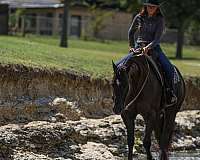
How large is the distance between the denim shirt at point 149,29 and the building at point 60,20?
4548cm

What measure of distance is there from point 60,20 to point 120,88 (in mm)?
51638

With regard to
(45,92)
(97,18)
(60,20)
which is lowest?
(60,20)

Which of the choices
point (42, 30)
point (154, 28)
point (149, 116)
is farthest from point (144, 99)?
point (42, 30)

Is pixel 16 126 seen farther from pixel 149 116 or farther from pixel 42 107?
pixel 149 116

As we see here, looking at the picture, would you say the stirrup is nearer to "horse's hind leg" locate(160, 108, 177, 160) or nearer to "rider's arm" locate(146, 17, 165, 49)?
A: "horse's hind leg" locate(160, 108, 177, 160)

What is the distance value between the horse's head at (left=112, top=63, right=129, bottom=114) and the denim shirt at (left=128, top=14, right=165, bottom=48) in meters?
1.16

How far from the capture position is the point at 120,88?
1248 centimetres

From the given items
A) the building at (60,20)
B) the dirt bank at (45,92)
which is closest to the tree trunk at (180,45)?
the building at (60,20)

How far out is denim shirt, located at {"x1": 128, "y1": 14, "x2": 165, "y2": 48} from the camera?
1338 cm

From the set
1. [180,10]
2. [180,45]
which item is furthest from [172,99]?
[180,45]

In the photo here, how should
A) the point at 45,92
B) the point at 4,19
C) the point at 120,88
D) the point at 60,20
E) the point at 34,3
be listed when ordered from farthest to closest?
the point at 34,3 < the point at 60,20 < the point at 4,19 < the point at 45,92 < the point at 120,88

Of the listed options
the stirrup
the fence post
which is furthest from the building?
the stirrup

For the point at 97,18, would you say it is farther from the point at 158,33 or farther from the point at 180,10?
the point at 158,33

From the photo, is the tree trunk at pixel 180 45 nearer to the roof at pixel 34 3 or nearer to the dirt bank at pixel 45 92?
the roof at pixel 34 3
